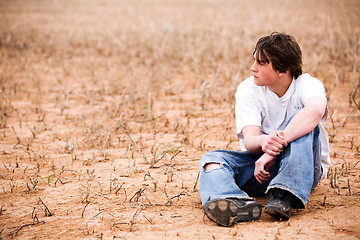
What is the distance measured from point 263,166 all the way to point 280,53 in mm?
822

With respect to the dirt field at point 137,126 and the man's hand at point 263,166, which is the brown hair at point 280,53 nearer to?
the man's hand at point 263,166

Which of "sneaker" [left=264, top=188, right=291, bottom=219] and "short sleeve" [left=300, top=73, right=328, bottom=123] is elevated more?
"short sleeve" [left=300, top=73, right=328, bottom=123]

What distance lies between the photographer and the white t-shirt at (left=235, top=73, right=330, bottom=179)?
Answer: 2965 millimetres

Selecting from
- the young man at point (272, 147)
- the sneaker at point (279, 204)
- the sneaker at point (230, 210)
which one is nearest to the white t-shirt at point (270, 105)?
the young man at point (272, 147)

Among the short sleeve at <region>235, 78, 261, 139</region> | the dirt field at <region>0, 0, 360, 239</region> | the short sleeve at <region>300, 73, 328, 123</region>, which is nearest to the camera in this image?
the dirt field at <region>0, 0, 360, 239</region>

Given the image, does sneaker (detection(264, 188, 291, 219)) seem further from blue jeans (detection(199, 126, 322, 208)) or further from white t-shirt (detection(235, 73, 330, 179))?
white t-shirt (detection(235, 73, 330, 179))

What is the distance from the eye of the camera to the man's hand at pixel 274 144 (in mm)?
2697

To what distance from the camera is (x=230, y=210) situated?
2527 millimetres

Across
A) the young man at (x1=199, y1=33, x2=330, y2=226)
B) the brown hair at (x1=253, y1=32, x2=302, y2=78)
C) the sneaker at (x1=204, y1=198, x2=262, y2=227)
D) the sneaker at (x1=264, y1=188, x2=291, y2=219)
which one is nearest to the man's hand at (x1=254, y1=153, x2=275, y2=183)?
the young man at (x1=199, y1=33, x2=330, y2=226)

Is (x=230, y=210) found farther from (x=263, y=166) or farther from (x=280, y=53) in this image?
(x=280, y=53)

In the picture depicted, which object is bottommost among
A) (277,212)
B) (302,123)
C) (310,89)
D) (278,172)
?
(277,212)

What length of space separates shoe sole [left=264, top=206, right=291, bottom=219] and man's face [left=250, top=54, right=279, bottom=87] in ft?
3.04

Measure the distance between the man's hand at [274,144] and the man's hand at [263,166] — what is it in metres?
0.04

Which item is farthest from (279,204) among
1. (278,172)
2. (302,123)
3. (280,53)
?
(280,53)
